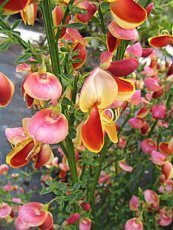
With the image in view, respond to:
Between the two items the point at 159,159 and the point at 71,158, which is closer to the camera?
the point at 71,158

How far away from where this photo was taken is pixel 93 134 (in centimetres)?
40

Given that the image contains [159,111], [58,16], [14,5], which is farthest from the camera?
[159,111]

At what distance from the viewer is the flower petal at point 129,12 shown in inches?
15.8

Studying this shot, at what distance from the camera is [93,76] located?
0.39 meters

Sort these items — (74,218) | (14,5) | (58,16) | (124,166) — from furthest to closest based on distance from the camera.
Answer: (124,166) → (74,218) → (58,16) → (14,5)

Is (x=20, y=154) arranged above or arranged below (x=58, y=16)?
below

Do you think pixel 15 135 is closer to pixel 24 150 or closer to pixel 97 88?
pixel 24 150

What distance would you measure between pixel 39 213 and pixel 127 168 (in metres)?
0.30

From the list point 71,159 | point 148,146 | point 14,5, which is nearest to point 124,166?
point 148,146

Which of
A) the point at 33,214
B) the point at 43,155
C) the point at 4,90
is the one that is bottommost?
the point at 33,214

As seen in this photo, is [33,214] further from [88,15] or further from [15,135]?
[88,15]

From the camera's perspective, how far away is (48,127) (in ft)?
1.33

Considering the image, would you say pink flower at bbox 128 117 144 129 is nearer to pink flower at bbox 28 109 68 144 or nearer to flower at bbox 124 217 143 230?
flower at bbox 124 217 143 230

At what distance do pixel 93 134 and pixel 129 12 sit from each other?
117mm
